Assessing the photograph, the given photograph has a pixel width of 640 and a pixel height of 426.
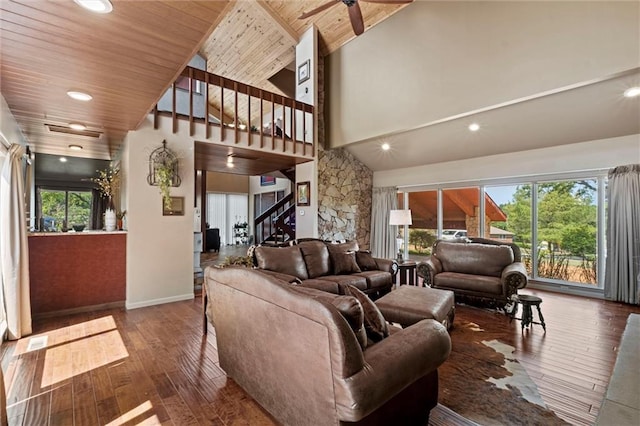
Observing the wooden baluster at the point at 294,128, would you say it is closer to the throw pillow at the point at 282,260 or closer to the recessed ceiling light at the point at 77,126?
the throw pillow at the point at 282,260

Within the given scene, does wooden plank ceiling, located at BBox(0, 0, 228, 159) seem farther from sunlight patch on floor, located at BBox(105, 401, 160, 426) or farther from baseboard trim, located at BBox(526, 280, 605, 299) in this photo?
baseboard trim, located at BBox(526, 280, 605, 299)

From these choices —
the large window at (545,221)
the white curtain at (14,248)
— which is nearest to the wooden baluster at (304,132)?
the large window at (545,221)

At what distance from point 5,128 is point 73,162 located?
13.3ft

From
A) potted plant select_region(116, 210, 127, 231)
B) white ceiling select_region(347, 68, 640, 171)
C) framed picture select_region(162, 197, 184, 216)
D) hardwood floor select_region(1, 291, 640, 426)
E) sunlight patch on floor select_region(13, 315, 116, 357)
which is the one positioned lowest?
sunlight patch on floor select_region(13, 315, 116, 357)

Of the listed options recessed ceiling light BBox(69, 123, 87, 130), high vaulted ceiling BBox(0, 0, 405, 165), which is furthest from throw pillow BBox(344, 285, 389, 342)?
recessed ceiling light BBox(69, 123, 87, 130)

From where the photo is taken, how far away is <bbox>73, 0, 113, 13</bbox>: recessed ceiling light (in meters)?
1.63

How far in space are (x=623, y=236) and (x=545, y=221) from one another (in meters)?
1.09

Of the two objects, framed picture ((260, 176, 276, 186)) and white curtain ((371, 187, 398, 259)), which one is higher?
framed picture ((260, 176, 276, 186))

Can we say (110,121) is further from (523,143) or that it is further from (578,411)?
(523,143)

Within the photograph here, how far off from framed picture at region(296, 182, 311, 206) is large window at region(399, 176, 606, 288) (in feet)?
10.1

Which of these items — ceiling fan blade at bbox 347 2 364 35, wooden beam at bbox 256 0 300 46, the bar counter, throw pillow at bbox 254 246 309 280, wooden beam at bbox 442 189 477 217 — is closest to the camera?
throw pillow at bbox 254 246 309 280

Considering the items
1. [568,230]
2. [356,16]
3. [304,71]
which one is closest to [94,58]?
[356,16]

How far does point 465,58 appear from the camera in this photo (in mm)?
4617

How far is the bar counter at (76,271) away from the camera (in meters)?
3.76
